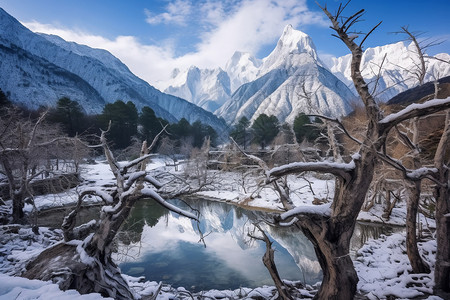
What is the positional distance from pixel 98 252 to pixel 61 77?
10392 centimetres

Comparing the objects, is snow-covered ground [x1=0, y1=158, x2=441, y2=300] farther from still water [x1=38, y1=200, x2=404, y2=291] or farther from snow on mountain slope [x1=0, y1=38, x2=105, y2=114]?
snow on mountain slope [x1=0, y1=38, x2=105, y2=114]

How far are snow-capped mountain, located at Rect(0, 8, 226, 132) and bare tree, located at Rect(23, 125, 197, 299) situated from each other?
120 feet

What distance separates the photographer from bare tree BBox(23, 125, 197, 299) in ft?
14.0

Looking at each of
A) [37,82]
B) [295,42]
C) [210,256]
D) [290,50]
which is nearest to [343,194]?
[210,256]

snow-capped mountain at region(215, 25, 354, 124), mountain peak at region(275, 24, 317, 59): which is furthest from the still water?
mountain peak at region(275, 24, 317, 59)

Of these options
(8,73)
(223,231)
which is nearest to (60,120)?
(223,231)

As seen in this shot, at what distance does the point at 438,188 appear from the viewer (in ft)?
17.0

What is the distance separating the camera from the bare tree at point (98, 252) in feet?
14.0

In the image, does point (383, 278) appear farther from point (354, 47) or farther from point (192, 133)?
point (192, 133)

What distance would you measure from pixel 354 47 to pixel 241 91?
14225cm

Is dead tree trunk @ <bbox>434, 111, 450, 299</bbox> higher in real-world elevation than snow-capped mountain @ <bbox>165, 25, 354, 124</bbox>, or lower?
lower

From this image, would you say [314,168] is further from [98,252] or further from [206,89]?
[206,89]

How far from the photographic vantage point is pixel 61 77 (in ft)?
280

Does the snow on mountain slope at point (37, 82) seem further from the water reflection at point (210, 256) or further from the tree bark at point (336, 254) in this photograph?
the tree bark at point (336, 254)
